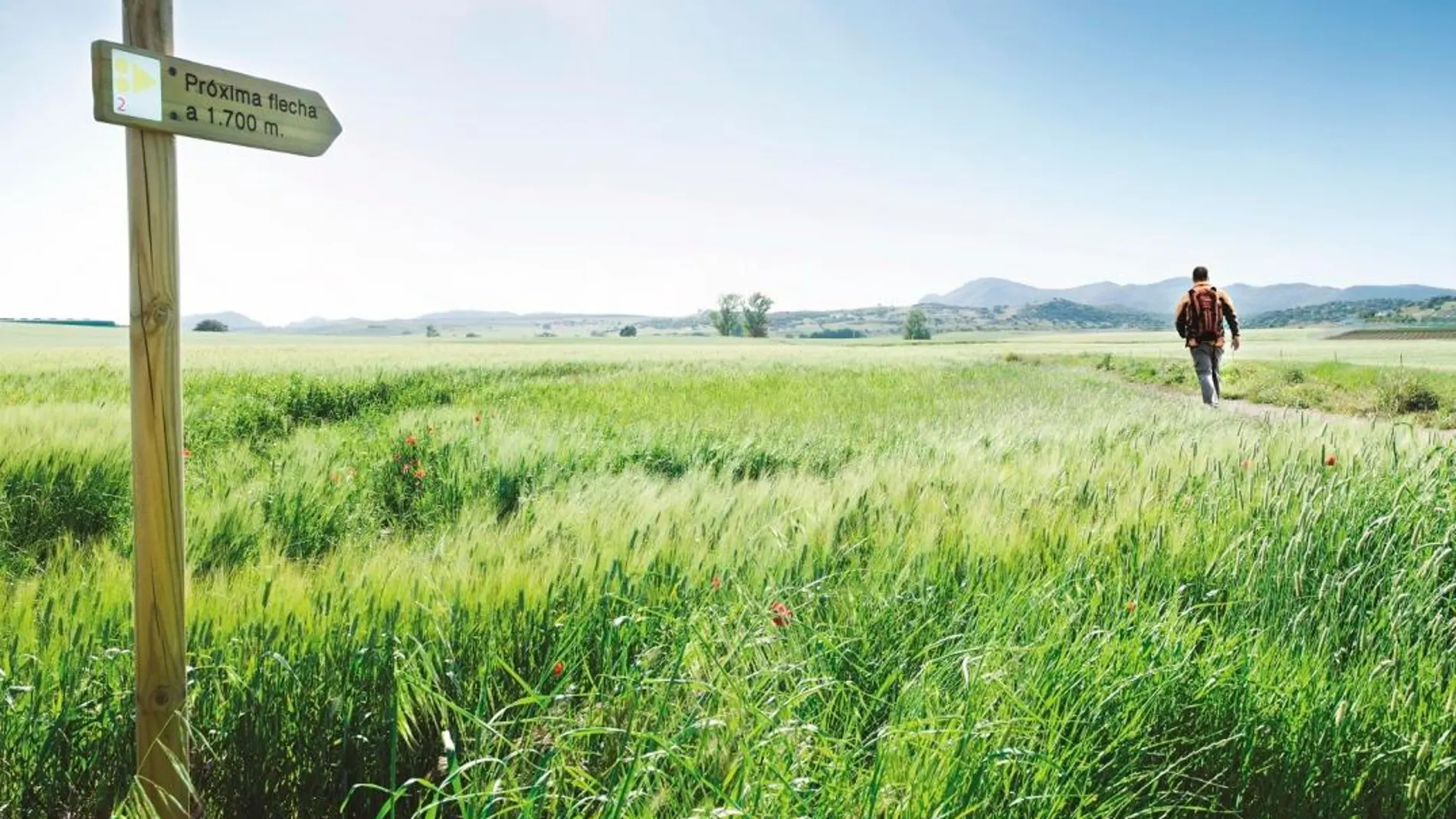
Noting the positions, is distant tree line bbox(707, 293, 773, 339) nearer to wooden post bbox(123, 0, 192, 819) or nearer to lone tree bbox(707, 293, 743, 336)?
lone tree bbox(707, 293, 743, 336)

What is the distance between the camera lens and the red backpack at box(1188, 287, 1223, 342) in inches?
543

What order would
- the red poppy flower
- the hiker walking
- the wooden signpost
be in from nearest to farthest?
1. the wooden signpost
2. the red poppy flower
3. the hiker walking

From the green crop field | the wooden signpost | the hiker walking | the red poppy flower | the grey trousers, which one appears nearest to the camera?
the green crop field

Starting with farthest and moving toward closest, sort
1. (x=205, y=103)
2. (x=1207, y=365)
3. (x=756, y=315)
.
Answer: (x=756, y=315)
(x=1207, y=365)
(x=205, y=103)

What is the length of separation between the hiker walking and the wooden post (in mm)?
14769

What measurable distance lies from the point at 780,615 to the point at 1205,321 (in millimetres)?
14549

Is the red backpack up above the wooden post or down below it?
above

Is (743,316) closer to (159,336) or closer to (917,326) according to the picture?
(917,326)

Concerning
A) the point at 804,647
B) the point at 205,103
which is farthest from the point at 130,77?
the point at 804,647

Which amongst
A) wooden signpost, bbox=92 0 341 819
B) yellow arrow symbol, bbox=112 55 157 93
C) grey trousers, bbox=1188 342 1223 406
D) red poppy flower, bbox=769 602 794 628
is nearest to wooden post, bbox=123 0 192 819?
wooden signpost, bbox=92 0 341 819

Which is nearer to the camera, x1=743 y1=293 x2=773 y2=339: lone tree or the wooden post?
the wooden post

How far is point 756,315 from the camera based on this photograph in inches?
5517

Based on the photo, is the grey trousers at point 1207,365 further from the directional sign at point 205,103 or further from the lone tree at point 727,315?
the lone tree at point 727,315

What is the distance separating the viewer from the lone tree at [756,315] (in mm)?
139750
